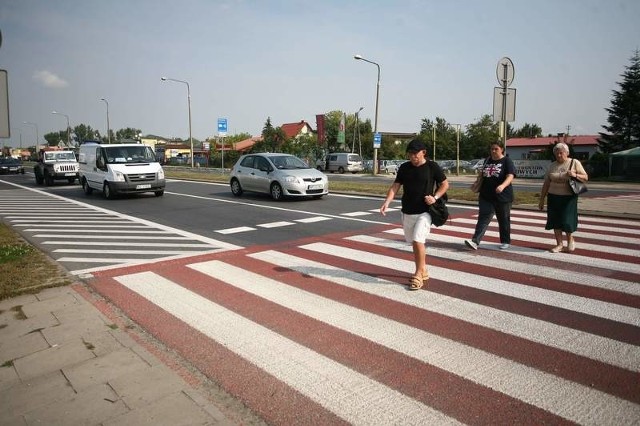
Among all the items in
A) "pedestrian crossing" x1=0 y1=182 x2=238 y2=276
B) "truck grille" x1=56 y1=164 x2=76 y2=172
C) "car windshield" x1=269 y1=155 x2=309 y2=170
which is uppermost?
"car windshield" x1=269 y1=155 x2=309 y2=170

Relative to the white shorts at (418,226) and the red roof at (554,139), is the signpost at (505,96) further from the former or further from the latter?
the red roof at (554,139)

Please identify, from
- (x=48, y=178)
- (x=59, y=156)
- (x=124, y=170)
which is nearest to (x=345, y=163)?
(x=59, y=156)

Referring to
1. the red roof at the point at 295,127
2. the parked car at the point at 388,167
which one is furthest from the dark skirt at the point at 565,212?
the red roof at the point at 295,127

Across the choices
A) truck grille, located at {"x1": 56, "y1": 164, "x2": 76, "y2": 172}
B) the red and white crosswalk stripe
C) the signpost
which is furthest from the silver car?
truck grille, located at {"x1": 56, "y1": 164, "x2": 76, "y2": 172}

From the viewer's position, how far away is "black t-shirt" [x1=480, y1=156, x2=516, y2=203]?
720 cm

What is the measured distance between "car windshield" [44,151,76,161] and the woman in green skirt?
26.4 m

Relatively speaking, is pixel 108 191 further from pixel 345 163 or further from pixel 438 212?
pixel 345 163

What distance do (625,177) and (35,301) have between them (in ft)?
110

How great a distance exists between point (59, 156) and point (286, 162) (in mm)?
17417

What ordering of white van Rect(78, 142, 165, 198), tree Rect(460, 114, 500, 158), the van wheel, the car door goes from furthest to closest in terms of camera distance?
tree Rect(460, 114, 500, 158) → the van wheel → white van Rect(78, 142, 165, 198) → the car door

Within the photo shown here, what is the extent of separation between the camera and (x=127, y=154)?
56.1 ft

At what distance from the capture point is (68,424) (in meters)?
2.74

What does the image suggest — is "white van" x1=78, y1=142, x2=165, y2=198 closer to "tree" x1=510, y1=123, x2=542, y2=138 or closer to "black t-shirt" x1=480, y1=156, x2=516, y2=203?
"black t-shirt" x1=480, y1=156, x2=516, y2=203

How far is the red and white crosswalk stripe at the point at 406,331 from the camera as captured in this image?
114 inches
